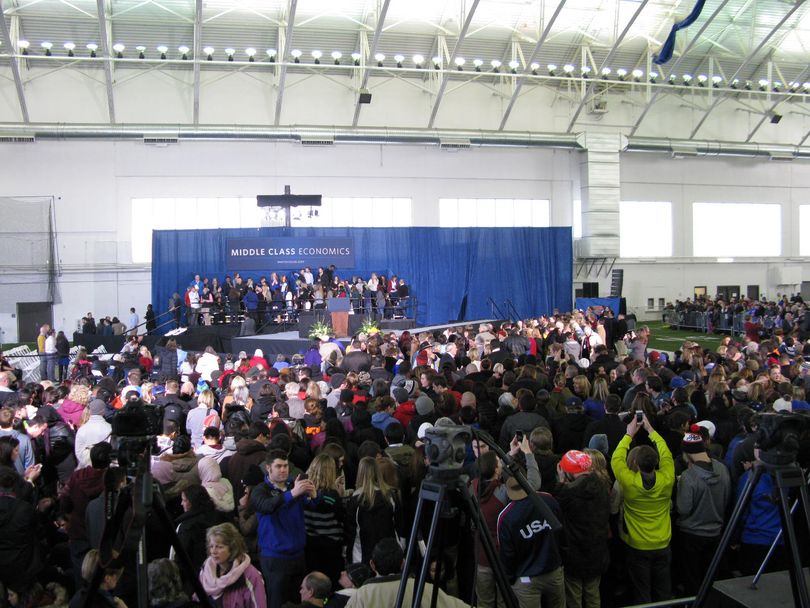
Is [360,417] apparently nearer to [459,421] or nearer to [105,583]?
[459,421]

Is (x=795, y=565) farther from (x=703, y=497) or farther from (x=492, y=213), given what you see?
(x=492, y=213)

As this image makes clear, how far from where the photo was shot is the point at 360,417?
18.4ft

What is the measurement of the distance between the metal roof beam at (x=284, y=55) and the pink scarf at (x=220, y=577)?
17.8m

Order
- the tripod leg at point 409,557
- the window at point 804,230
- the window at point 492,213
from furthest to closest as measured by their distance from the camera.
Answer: the window at point 804,230, the window at point 492,213, the tripod leg at point 409,557

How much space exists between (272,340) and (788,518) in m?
15.2

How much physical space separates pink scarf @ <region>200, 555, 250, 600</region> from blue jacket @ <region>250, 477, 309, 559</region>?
0.51 metres

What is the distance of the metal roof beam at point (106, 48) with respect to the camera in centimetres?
1788

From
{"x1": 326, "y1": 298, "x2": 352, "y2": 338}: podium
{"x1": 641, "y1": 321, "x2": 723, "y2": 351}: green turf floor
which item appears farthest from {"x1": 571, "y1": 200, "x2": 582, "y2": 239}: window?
{"x1": 326, "y1": 298, "x2": 352, "y2": 338}: podium

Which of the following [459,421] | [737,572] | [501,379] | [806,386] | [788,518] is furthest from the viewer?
[501,379]

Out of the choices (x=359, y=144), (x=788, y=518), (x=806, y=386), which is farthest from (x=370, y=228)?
(x=788, y=518)

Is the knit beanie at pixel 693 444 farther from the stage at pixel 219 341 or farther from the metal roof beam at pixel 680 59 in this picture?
the metal roof beam at pixel 680 59

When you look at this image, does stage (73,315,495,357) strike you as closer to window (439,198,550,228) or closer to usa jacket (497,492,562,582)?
window (439,198,550,228)

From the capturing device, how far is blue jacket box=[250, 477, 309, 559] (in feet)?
12.3

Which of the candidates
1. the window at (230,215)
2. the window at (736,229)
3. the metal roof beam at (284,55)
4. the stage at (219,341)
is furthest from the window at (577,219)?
the metal roof beam at (284,55)
